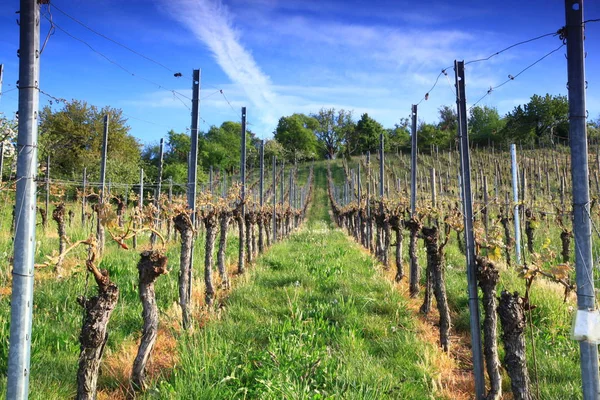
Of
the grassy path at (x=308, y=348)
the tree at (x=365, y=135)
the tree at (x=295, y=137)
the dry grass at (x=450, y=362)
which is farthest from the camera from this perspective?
the tree at (x=295, y=137)

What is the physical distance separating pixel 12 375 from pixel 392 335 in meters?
3.91

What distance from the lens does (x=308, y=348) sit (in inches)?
174

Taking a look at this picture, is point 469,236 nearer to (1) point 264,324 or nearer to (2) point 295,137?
(1) point 264,324

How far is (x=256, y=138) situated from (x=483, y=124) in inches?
1389

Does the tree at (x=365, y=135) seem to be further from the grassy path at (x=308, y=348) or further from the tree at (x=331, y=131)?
the grassy path at (x=308, y=348)

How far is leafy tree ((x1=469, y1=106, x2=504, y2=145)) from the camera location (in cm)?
5441

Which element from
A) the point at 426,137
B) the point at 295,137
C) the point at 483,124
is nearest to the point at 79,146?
the point at 426,137

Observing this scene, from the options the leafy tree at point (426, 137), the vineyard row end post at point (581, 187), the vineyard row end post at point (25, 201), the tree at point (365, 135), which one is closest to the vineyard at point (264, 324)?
the vineyard row end post at point (25, 201)

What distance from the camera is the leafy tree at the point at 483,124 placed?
179ft

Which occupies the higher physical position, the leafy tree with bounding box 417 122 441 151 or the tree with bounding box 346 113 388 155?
the tree with bounding box 346 113 388 155

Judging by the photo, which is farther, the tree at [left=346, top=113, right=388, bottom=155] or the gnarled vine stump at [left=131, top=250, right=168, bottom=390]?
the tree at [left=346, top=113, right=388, bottom=155]

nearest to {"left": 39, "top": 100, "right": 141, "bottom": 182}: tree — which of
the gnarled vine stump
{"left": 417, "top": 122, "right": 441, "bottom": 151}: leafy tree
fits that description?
the gnarled vine stump

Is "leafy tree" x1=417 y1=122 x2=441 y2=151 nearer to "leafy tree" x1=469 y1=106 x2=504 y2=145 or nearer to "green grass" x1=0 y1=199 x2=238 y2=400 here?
"leafy tree" x1=469 y1=106 x2=504 y2=145

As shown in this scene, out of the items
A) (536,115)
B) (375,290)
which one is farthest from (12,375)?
(536,115)
